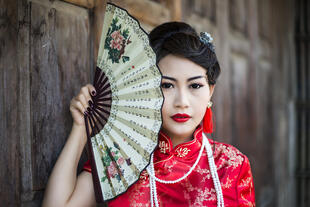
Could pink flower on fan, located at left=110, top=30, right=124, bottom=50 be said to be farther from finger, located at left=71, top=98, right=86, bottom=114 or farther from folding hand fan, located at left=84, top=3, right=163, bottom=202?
finger, located at left=71, top=98, right=86, bottom=114

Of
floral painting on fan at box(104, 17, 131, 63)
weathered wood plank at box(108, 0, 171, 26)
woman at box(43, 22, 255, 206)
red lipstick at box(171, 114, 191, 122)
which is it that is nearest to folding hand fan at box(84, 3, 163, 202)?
floral painting on fan at box(104, 17, 131, 63)

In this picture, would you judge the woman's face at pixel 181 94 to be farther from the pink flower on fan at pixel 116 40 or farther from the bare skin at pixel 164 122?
the pink flower on fan at pixel 116 40

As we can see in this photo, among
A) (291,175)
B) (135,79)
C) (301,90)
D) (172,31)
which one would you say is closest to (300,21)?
(301,90)

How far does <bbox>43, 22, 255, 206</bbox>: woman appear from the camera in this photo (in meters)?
1.35

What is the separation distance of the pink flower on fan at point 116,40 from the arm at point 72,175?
0.18m

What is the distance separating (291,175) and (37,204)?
4.50m

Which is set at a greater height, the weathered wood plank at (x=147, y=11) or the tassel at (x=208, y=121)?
→ the weathered wood plank at (x=147, y=11)

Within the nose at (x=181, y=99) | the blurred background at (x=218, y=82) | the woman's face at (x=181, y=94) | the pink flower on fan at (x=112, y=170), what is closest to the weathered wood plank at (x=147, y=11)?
the blurred background at (x=218, y=82)

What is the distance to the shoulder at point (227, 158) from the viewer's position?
4.90 ft

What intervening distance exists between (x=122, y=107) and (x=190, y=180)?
0.45m

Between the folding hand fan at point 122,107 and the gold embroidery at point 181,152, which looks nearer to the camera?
the folding hand fan at point 122,107

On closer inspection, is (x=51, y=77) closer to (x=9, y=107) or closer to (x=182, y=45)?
(x=9, y=107)

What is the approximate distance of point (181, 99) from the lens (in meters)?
1.37

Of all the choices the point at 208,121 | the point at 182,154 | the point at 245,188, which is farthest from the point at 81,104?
the point at 245,188
